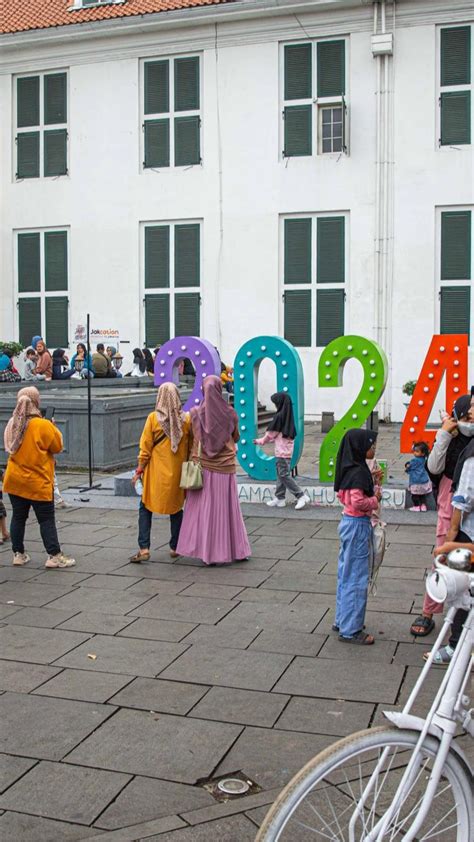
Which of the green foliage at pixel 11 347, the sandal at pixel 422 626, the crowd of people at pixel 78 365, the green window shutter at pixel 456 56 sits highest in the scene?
the green window shutter at pixel 456 56

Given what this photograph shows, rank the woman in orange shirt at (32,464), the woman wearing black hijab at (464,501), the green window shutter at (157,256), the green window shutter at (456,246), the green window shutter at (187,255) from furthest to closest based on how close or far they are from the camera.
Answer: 1. the green window shutter at (157,256)
2. the green window shutter at (187,255)
3. the green window shutter at (456,246)
4. the woman in orange shirt at (32,464)
5. the woman wearing black hijab at (464,501)

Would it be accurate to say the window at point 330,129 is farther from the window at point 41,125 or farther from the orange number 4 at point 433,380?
the orange number 4 at point 433,380

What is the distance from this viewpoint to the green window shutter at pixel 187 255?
2283 centimetres

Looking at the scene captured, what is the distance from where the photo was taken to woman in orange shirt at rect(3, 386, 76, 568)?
791 cm

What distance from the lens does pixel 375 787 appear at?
9.16 ft

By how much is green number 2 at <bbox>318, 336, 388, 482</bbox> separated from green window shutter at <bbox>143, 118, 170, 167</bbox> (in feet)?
42.5

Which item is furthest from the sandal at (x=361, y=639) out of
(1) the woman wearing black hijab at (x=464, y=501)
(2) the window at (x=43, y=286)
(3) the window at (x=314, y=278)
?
(2) the window at (x=43, y=286)

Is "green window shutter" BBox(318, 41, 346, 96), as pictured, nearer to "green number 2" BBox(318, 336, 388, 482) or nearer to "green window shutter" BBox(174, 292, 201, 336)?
"green window shutter" BBox(174, 292, 201, 336)

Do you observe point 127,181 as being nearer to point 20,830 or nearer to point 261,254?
point 261,254

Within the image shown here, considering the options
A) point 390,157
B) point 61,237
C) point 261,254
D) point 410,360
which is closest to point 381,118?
point 390,157

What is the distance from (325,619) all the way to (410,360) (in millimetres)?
15496

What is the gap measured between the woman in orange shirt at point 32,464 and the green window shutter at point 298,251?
48.6 ft

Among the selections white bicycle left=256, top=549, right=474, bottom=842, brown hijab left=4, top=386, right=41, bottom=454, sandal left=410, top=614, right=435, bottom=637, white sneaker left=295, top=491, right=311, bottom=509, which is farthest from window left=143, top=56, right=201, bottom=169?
white bicycle left=256, top=549, right=474, bottom=842

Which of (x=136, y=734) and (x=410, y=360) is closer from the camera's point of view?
(x=136, y=734)
